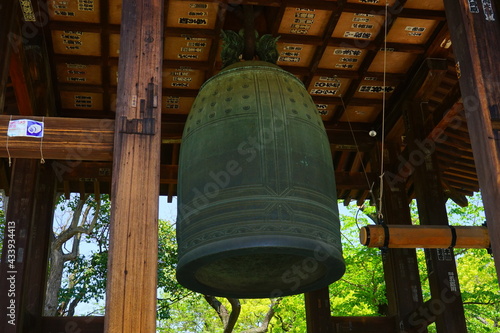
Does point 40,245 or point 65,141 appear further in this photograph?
point 40,245

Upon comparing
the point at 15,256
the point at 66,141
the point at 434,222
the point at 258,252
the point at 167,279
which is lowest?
the point at 258,252

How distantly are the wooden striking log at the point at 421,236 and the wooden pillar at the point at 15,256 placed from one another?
13.7ft

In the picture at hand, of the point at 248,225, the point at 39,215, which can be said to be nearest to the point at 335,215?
the point at 248,225

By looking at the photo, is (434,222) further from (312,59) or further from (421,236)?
(312,59)

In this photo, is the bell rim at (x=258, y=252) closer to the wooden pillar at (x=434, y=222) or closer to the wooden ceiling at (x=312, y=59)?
the wooden ceiling at (x=312, y=59)

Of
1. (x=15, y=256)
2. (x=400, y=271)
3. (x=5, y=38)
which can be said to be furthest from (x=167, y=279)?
(x=5, y=38)

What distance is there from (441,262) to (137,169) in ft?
19.0

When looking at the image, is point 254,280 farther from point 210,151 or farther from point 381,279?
point 381,279

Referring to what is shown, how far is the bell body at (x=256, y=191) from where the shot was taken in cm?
362

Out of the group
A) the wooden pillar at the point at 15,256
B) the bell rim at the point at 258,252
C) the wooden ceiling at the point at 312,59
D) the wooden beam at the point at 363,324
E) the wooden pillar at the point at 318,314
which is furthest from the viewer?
the wooden pillar at the point at 318,314

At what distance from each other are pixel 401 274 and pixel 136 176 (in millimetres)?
6517

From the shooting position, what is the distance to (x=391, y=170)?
9750 millimetres

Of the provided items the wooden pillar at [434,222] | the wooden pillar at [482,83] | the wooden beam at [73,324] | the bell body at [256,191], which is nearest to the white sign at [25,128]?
the bell body at [256,191]

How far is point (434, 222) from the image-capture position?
8141mm
